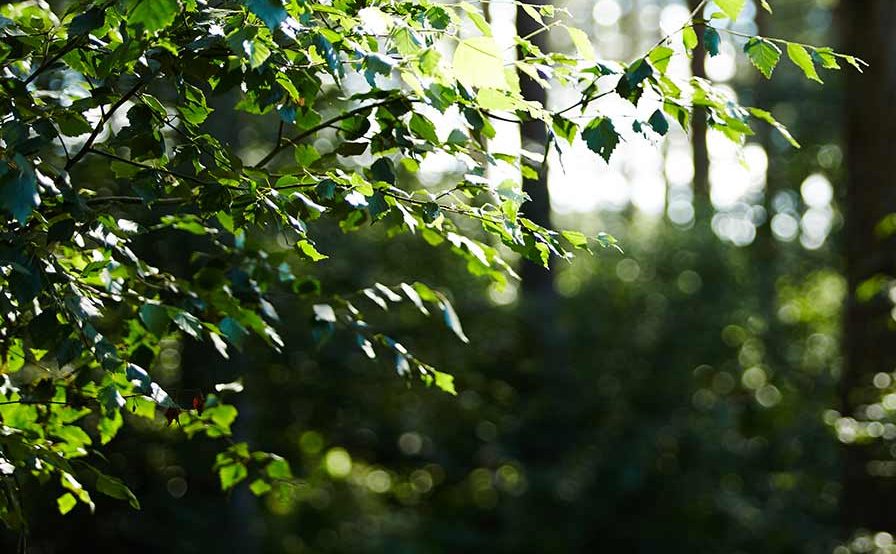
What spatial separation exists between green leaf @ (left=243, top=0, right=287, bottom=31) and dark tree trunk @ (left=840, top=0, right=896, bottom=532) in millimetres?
5451

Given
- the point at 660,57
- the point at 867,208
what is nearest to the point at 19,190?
the point at 660,57

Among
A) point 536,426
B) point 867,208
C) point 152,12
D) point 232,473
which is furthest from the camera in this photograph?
point 536,426

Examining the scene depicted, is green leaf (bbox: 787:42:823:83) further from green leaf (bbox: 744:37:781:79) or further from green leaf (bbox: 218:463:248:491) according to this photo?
green leaf (bbox: 218:463:248:491)

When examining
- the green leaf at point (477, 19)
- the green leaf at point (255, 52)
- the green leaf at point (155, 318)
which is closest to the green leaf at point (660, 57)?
the green leaf at point (477, 19)

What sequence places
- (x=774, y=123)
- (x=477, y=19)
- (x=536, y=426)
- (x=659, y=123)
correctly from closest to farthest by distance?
1. (x=477, y=19)
2. (x=659, y=123)
3. (x=774, y=123)
4. (x=536, y=426)

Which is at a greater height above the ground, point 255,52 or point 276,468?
point 255,52

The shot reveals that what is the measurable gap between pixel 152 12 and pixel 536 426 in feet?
25.8

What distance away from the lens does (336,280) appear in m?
9.16

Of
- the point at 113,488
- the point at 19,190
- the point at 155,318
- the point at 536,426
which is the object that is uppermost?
the point at 19,190

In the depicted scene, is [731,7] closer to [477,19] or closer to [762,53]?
[762,53]

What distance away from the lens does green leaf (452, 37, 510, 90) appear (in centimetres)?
183

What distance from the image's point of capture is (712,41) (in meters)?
2.12

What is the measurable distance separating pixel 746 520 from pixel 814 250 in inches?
275

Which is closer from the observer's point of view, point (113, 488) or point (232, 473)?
point (113, 488)
